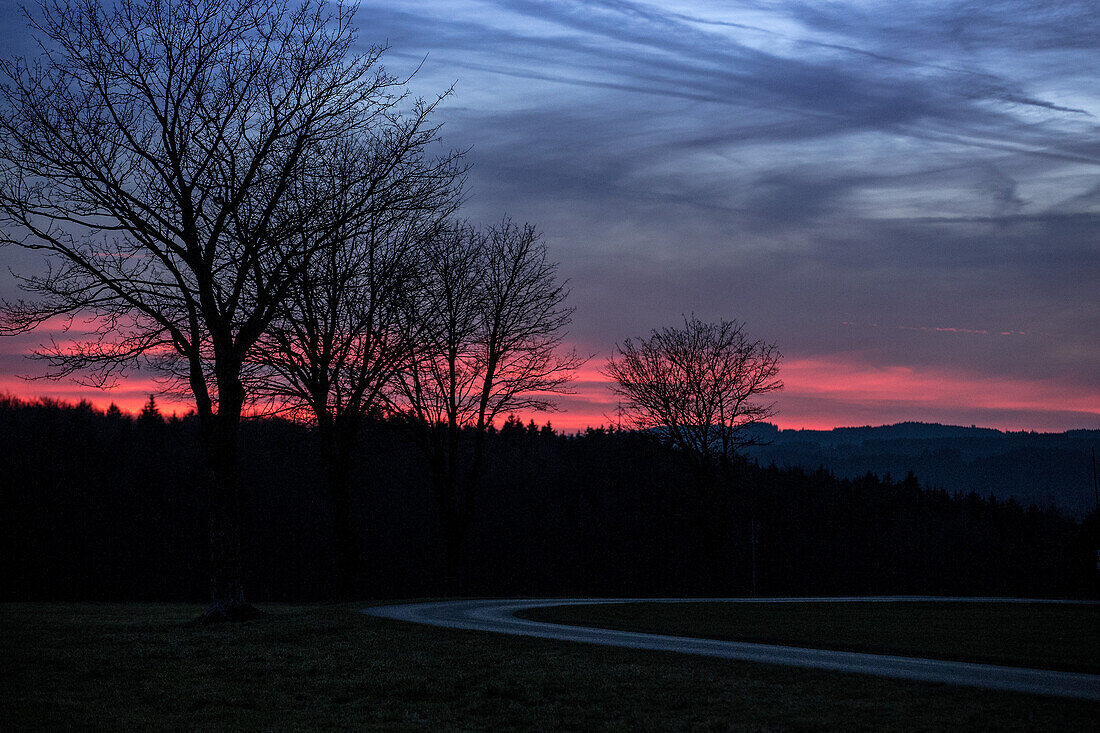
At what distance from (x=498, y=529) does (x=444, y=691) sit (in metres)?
97.5

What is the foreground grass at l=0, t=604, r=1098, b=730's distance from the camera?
11562 millimetres

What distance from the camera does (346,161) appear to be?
28.5 metres

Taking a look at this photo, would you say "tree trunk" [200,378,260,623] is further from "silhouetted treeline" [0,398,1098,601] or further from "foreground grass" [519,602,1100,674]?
"silhouetted treeline" [0,398,1098,601]

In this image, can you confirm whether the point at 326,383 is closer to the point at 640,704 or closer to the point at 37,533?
the point at 640,704

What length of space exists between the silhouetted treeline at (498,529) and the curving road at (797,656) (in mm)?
49842

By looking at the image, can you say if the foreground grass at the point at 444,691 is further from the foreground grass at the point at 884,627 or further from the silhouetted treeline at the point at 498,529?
the silhouetted treeline at the point at 498,529

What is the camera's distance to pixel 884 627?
23438 mm

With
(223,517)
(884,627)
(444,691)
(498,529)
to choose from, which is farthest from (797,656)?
(498,529)

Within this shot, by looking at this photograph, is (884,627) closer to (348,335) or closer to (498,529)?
(348,335)

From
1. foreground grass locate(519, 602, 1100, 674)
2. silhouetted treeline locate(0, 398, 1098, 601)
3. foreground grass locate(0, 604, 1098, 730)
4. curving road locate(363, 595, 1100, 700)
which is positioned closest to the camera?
foreground grass locate(0, 604, 1098, 730)

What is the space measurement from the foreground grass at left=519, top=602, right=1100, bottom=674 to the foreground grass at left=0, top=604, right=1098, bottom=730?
401cm

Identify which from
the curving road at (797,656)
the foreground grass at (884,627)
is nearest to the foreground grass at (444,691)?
the curving road at (797,656)

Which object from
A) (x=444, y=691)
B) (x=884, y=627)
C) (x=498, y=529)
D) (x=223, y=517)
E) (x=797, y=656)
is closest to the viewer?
(x=444, y=691)

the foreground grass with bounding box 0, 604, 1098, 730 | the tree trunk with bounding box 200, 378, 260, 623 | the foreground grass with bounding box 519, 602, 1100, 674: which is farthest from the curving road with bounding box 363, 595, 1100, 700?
the tree trunk with bounding box 200, 378, 260, 623
